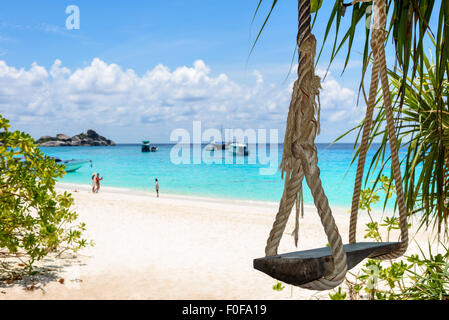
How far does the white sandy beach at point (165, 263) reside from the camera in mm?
4141

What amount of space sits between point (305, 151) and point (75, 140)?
335 ft

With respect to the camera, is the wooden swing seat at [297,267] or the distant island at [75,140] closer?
the wooden swing seat at [297,267]

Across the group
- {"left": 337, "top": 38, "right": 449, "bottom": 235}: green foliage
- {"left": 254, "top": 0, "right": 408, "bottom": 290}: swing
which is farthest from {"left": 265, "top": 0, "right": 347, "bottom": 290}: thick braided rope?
{"left": 337, "top": 38, "right": 449, "bottom": 235}: green foliage

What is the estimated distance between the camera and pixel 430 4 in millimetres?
2203

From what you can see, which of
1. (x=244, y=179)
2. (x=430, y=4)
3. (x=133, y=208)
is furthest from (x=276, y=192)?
(x=430, y=4)

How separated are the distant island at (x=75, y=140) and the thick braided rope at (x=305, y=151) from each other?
319 feet

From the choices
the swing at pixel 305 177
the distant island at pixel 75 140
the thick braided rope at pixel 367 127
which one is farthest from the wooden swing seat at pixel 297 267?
Answer: the distant island at pixel 75 140

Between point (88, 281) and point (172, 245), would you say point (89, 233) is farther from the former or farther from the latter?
point (88, 281)

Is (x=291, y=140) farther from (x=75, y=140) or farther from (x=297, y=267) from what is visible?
(x=75, y=140)

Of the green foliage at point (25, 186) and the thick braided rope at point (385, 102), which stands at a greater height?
the thick braided rope at point (385, 102)

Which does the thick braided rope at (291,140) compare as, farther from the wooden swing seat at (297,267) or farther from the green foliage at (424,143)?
the green foliage at (424,143)

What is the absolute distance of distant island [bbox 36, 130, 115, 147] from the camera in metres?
91.8
